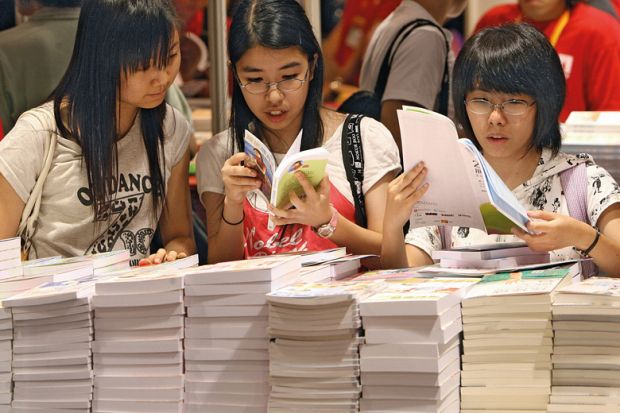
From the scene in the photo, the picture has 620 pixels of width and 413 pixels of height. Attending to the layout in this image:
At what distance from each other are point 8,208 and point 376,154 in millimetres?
1147

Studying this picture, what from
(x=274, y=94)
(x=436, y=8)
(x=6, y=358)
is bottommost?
(x=6, y=358)

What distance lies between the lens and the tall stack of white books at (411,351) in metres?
2.14

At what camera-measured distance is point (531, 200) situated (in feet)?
9.51

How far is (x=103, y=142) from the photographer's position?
3.15 meters

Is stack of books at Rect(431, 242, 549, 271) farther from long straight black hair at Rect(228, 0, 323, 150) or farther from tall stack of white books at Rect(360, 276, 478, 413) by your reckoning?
long straight black hair at Rect(228, 0, 323, 150)

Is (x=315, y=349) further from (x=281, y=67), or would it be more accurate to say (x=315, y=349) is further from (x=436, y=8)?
(x=436, y=8)

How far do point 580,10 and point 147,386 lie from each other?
3314 mm

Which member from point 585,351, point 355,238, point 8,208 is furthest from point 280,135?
point 585,351

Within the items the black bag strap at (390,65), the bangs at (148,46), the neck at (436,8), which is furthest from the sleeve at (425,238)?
the neck at (436,8)

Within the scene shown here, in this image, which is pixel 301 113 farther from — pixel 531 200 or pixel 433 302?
pixel 433 302

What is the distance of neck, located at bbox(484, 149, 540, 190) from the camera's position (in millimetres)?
2945

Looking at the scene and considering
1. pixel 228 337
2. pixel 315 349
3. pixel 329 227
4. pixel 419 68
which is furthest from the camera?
pixel 419 68

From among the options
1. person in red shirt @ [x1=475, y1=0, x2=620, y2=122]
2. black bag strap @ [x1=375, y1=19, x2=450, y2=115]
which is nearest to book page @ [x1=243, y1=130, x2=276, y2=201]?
black bag strap @ [x1=375, y1=19, x2=450, y2=115]

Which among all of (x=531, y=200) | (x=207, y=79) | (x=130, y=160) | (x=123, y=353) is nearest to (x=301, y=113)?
(x=130, y=160)
